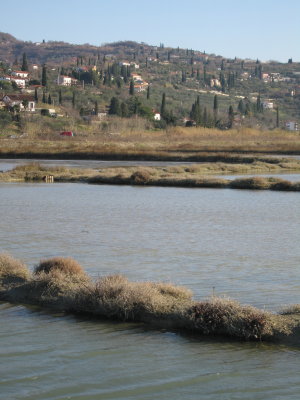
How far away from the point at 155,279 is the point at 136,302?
12.2 ft

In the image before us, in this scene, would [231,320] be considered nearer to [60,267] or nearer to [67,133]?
[60,267]

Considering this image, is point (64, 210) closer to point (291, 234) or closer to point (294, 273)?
point (291, 234)

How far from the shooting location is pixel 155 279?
Answer: 1631 cm

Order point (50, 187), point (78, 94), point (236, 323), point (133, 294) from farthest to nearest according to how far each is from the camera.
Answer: point (78, 94), point (50, 187), point (133, 294), point (236, 323)

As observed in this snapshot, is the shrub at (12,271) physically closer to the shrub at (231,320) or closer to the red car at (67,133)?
the shrub at (231,320)

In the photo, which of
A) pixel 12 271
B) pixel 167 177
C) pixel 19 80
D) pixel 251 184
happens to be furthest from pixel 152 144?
pixel 19 80

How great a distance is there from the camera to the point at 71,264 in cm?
1516

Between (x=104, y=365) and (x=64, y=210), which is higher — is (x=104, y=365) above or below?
above

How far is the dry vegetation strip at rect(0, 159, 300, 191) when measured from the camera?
46031 millimetres

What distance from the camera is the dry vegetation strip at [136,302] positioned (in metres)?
11.4

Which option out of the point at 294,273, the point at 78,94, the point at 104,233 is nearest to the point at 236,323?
the point at 294,273

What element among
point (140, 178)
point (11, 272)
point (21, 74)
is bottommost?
point (140, 178)

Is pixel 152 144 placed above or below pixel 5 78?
below

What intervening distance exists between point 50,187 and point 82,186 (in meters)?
2.28
